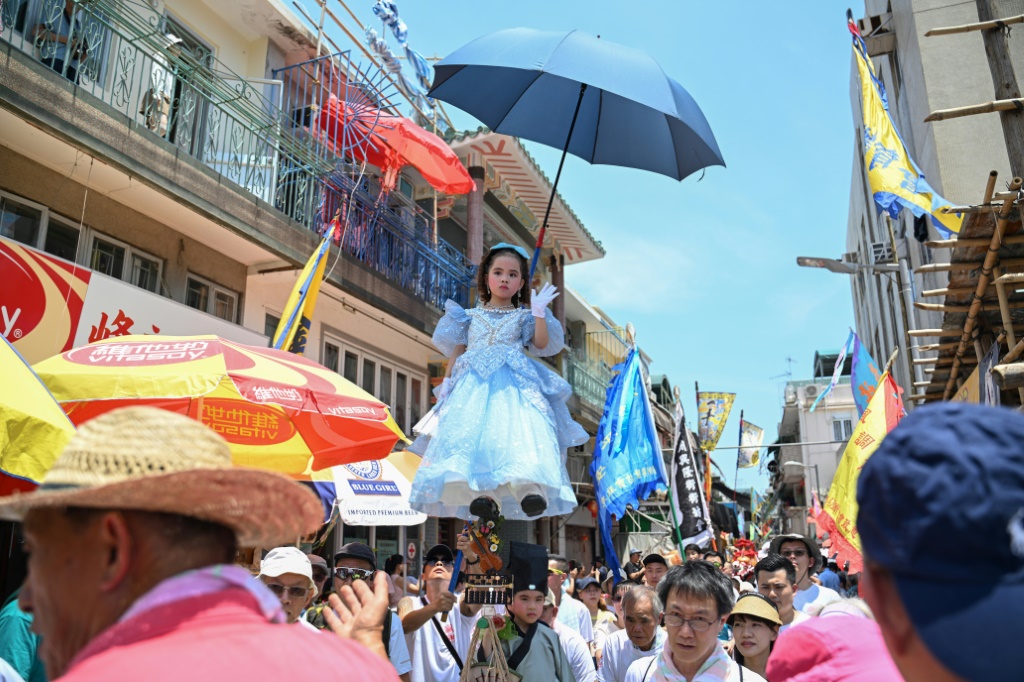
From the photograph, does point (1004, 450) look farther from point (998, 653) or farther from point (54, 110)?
point (54, 110)

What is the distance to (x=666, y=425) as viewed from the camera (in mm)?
33156

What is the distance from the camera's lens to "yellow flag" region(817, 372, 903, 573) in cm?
731

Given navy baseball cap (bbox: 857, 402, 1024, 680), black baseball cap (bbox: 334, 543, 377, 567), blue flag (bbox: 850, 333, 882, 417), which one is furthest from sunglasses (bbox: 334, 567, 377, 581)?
blue flag (bbox: 850, 333, 882, 417)

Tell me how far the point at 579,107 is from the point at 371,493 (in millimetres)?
5439

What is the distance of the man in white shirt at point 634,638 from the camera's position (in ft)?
18.0

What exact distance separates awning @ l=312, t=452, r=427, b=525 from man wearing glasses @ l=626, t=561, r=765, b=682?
4658 millimetres

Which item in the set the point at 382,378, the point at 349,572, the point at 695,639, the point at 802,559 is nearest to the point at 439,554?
the point at 349,572

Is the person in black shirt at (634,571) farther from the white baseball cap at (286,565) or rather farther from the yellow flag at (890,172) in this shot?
the yellow flag at (890,172)

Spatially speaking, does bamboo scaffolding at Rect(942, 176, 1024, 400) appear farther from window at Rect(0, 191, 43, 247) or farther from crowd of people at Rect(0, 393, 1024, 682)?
window at Rect(0, 191, 43, 247)

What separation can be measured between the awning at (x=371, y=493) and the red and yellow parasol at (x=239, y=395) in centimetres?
222

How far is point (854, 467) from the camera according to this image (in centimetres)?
766

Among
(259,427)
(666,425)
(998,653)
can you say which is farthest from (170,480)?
(666,425)

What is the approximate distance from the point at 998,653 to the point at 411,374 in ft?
48.3

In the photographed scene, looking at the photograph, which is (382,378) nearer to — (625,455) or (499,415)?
(625,455)
